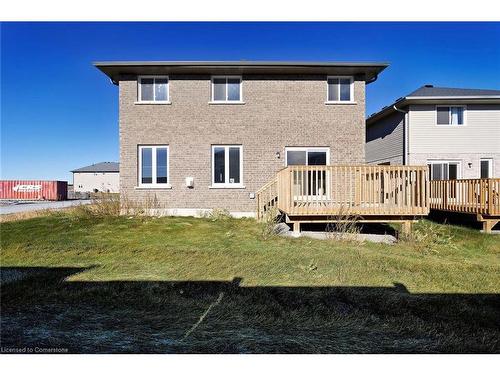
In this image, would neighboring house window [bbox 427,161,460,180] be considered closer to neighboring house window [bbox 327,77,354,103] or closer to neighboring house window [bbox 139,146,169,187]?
neighboring house window [bbox 327,77,354,103]

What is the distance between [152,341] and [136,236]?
238 inches

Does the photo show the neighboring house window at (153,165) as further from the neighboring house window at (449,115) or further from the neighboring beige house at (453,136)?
the neighboring house window at (449,115)

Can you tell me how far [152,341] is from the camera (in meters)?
3.38

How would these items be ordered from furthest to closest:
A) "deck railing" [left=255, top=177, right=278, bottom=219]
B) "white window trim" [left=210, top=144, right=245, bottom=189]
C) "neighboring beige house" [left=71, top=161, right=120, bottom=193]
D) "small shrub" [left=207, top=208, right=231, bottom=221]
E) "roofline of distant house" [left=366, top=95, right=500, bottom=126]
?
"neighboring beige house" [left=71, top=161, right=120, bottom=193] → "roofline of distant house" [left=366, top=95, right=500, bottom=126] → "white window trim" [left=210, top=144, right=245, bottom=189] → "small shrub" [left=207, top=208, right=231, bottom=221] → "deck railing" [left=255, top=177, right=278, bottom=219]

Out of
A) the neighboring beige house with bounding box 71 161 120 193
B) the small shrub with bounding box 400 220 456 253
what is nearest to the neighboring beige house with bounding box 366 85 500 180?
the small shrub with bounding box 400 220 456 253

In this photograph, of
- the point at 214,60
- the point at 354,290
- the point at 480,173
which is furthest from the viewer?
the point at 480,173

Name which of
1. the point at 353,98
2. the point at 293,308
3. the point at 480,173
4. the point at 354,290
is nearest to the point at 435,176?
the point at 480,173

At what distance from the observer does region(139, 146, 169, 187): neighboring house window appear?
44.2 ft

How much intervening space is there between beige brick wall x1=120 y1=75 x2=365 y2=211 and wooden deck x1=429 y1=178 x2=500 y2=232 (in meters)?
3.90

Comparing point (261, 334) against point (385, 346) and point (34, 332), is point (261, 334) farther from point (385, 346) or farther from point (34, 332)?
point (34, 332)

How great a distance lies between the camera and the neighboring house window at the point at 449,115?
16656mm

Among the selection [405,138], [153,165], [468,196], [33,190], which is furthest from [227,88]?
[33,190]

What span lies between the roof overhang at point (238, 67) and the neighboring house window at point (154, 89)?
37cm

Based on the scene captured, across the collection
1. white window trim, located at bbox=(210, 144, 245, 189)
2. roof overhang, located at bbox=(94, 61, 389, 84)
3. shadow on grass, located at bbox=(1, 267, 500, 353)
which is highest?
roof overhang, located at bbox=(94, 61, 389, 84)
